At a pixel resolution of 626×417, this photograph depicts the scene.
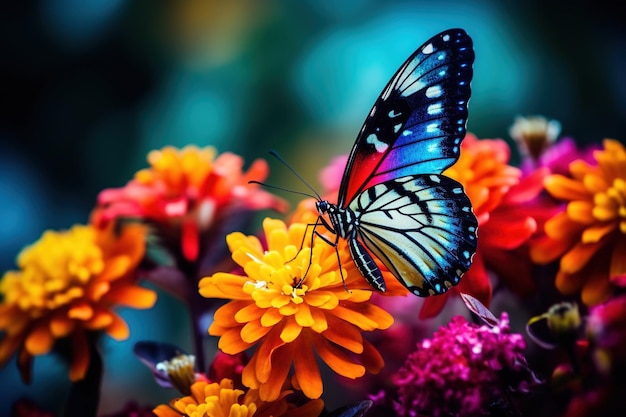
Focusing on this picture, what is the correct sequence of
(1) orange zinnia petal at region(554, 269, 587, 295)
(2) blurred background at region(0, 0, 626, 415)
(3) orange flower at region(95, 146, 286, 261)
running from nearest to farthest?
(1) orange zinnia petal at region(554, 269, 587, 295) → (3) orange flower at region(95, 146, 286, 261) → (2) blurred background at region(0, 0, 626, 415)

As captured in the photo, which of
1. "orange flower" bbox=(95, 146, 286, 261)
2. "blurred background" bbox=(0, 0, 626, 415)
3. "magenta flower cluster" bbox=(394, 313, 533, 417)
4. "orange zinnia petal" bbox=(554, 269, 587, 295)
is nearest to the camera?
"magenta flower cluster" bbox=(394, 313, 533, 417)

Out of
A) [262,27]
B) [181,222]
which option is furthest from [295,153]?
[181,222]

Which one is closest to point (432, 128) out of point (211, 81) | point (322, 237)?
point (322, 237)

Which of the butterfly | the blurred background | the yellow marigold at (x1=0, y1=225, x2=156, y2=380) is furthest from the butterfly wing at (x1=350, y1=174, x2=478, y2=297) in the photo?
the blurred background

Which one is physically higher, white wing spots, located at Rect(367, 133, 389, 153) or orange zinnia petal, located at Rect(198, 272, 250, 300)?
white wing spots, located at Rect(367, 133, 389, 153)

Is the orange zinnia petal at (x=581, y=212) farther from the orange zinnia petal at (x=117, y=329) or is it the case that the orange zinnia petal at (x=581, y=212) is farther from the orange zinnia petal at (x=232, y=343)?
the orange zinnia petal at (x=117, y=329)

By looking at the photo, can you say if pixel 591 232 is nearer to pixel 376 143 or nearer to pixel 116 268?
pixel 376 143

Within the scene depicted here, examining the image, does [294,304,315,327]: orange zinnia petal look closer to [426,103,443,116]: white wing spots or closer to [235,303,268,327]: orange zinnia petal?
[235,303,268,327]: orange zinnia petal
